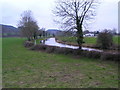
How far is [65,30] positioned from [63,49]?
2271mm

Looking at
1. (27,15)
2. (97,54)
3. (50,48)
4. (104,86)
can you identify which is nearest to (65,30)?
(50,48)

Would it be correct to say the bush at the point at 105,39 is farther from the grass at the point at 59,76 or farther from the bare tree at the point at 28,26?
the bare tree at the point at 28,26

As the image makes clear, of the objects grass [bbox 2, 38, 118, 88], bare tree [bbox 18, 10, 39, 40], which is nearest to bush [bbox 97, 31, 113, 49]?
grass [bbox 2, 38, 118, 88]

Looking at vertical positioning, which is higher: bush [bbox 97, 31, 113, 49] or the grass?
bush [bbox 97, 31, 113, 49]

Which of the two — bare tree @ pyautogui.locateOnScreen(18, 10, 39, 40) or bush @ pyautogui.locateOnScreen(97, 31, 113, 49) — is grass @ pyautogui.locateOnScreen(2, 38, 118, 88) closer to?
bush @ pyautogui.locateOnScreen(97, 31, 113, 49)

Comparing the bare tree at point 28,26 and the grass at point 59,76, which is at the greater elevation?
the bare tree at point 28,26

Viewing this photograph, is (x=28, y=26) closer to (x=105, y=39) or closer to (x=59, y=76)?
(x=105, y=39)

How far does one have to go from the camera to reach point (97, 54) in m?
12.7

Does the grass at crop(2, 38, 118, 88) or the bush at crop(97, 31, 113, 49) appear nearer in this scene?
the grass at crop(2, 38, 118, 88)

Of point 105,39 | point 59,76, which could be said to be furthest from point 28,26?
point 59,76

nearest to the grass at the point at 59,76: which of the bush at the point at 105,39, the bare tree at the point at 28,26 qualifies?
the bush at the point at 105,39

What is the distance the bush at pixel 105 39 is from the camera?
20705 millimetres

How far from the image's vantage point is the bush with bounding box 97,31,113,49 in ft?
67.9

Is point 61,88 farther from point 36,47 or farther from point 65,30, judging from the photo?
point 36,47
